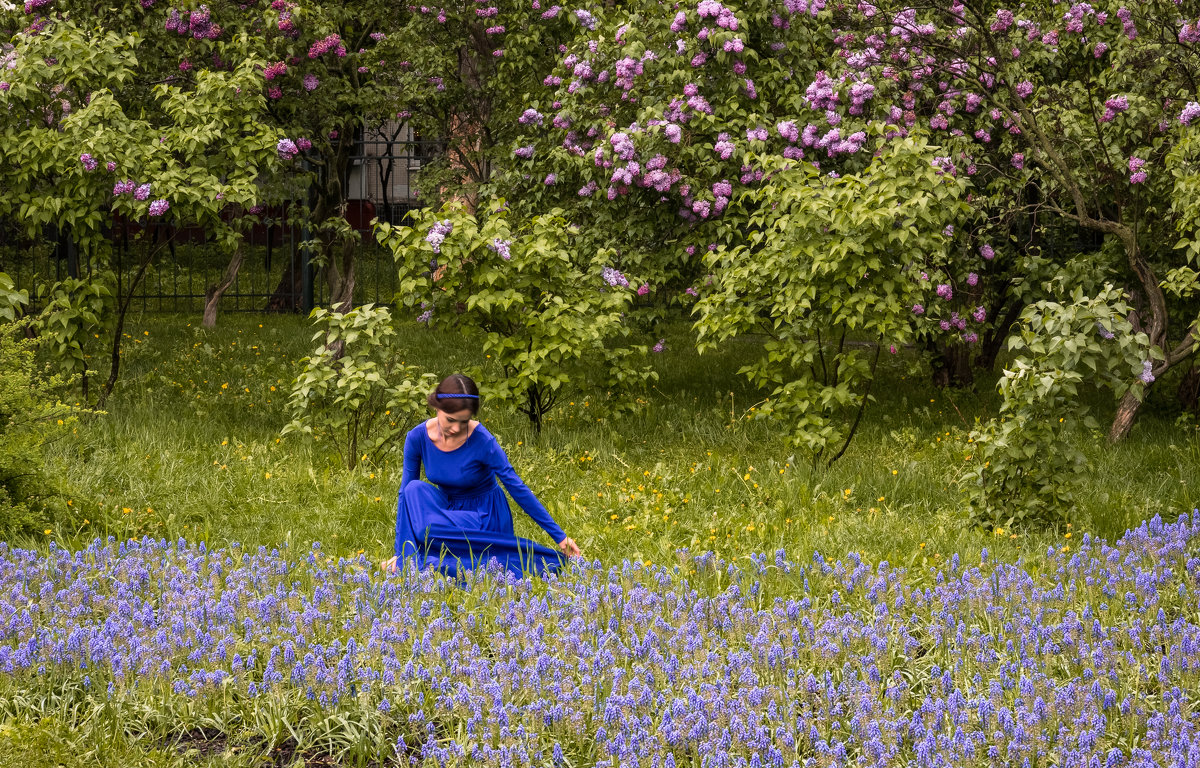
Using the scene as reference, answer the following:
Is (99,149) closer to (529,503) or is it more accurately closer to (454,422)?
(454,422)

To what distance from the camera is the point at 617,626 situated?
4094 millimetres

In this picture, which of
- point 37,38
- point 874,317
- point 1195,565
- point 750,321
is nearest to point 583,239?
point 750,321

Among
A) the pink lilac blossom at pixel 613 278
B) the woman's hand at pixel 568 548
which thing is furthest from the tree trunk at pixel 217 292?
the woman's hand at pixel 568 548

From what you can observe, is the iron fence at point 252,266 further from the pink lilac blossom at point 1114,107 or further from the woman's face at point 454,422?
the pink lilac blossom at point 1114,107

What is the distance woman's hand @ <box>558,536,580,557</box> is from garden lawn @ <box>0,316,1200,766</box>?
19 centimetres

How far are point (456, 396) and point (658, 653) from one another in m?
1.50

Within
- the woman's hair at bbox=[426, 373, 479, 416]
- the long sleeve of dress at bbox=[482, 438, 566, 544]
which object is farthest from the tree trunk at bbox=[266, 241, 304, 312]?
the long sleeve of dress at bbox=[482, 438, 566, 544]

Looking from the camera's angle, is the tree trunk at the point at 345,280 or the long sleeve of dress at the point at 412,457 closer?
the long sleeve of dress at the point at 412,457

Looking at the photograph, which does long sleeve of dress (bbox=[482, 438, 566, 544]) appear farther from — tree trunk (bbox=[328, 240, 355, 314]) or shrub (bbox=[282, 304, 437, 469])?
tree trunk (bbox=[328, 240, 355, 314])

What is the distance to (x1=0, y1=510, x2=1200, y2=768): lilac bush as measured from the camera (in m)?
3.19

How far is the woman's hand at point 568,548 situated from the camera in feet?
15.7

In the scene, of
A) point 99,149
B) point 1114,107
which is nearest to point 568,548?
point 99,149

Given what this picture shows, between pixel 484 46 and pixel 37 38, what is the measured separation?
4880 mm

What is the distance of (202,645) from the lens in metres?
3.81
